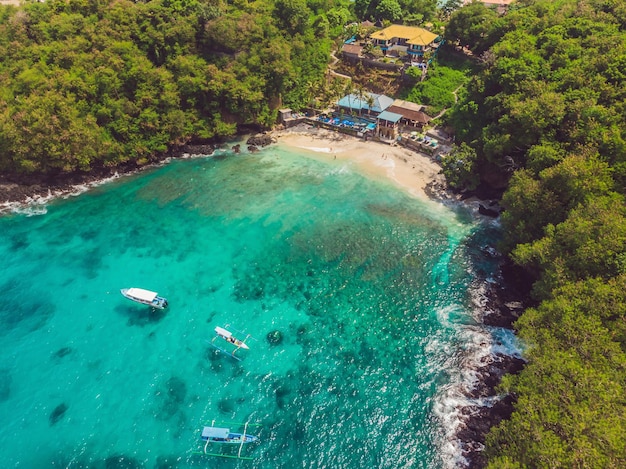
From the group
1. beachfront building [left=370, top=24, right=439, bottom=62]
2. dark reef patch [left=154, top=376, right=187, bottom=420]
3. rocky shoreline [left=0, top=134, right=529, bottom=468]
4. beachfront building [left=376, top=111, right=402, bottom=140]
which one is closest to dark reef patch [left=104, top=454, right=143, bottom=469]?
dark reef patch [left=154, top=376, right=187, bottom=420]

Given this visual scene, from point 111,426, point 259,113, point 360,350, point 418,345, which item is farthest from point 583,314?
point 259,113

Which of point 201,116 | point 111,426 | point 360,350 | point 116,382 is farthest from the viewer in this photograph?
point 201,116

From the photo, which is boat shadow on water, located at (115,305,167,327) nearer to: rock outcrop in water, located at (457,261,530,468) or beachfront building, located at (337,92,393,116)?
rock outcrop in water, located at (457,261,530,468)

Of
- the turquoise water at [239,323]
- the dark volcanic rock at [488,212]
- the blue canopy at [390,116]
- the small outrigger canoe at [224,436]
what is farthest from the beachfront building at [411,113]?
the small outrigger canoe at [224,436]

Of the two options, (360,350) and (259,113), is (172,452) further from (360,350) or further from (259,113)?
(259,113)

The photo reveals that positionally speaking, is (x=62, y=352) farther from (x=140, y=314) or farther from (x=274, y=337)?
(x=274, y=337)

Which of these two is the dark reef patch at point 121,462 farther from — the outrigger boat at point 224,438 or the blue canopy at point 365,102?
the blue canopy at point 365,102
